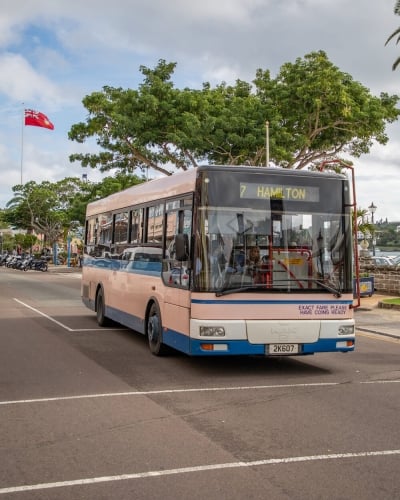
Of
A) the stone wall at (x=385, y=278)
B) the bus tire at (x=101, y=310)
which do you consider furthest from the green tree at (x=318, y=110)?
the bus tire at (x=101, y=310)

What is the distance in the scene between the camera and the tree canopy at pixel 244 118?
2986 cm

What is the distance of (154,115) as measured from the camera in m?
31.4

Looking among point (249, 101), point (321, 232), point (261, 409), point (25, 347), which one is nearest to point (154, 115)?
point (249, 101)

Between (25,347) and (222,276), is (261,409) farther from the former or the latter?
(25,347)

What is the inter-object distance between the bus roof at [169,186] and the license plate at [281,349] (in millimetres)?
2396

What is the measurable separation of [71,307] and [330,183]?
1272 cm

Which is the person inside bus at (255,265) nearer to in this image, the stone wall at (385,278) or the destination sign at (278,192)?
the destination sign at (278,192)

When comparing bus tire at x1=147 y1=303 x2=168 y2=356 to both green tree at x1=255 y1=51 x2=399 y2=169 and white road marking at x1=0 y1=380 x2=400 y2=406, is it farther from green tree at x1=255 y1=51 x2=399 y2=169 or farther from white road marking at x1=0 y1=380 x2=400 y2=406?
green tree at x1=255 y1=51 x2=399 y2=169

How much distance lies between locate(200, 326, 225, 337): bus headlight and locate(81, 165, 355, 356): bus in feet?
0.04

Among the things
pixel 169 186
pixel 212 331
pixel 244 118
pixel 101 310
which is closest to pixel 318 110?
pixel 244 118

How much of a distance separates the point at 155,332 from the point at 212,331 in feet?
7.26

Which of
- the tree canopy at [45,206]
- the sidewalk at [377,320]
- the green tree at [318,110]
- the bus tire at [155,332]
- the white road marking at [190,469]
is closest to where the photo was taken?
the white road marking at [190,469]

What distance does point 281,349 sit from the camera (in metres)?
9.65

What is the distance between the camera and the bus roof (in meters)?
9.76
